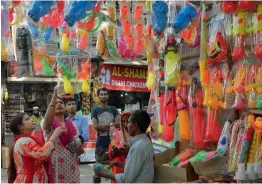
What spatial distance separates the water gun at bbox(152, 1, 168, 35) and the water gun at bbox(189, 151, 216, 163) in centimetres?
91

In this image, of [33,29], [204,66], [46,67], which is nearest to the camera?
[204,66]

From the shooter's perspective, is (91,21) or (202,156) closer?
(202,156)

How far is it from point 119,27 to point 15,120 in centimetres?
187

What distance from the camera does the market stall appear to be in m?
2.59

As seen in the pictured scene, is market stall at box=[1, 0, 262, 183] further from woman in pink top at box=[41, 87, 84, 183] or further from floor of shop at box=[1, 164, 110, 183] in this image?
floor of shop at box=[1, 164, 110, 183]

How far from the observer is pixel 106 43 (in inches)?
173

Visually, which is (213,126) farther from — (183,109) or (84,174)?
(84,174)

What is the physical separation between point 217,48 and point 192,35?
0.42m

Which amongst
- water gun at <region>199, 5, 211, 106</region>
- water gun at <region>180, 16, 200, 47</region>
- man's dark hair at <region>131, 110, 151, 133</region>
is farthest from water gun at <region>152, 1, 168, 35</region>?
man's dark hair at <region>131, 110, 151, 133</region>

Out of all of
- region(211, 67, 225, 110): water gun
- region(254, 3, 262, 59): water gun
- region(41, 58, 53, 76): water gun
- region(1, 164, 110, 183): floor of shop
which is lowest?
region(1, 164, 110, 183): floor of shop

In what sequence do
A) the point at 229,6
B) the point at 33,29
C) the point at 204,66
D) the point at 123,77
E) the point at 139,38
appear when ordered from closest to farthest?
1. the point at 229,6
2. the point at 204,66
3. the point at 33,29
4. the point at 139,38
5. the point at 123,77

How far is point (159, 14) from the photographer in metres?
3.02

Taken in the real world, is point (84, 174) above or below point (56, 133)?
below

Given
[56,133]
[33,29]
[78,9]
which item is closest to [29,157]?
[56,133]
